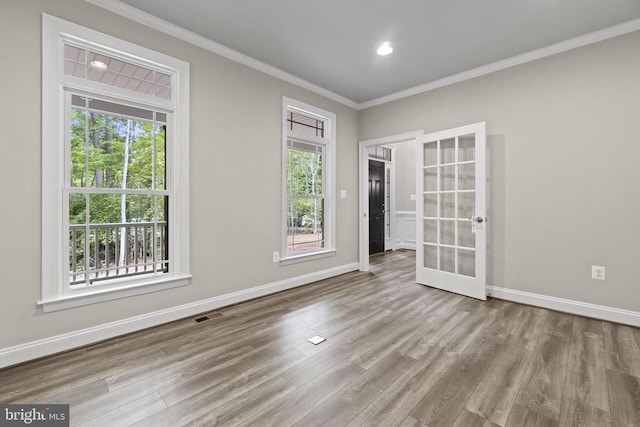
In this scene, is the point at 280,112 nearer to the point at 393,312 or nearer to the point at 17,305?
the point at 393,312

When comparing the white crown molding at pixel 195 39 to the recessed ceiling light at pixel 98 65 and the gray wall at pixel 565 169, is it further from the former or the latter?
the gray wall at pixel 565 169

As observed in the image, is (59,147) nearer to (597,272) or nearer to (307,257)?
(307,257)

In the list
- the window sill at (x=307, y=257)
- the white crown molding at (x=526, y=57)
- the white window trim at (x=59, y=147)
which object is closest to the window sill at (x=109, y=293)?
the white window trim at (x=59, y=147)

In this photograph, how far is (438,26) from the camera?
9.04 feet

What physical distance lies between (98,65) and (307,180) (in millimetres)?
2612

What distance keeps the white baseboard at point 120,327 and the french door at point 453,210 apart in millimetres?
2048

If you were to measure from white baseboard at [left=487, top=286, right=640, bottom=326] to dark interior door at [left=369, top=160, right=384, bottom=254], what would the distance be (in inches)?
123

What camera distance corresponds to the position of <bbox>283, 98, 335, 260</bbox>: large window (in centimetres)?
397

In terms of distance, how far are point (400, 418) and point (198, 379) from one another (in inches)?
50.1

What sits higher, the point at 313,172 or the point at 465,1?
the point at 465,1

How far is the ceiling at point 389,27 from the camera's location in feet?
8.13

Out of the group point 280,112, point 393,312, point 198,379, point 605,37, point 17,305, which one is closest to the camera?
point 198,379

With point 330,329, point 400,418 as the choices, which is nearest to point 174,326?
point 330,329

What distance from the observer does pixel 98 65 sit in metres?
2.47
